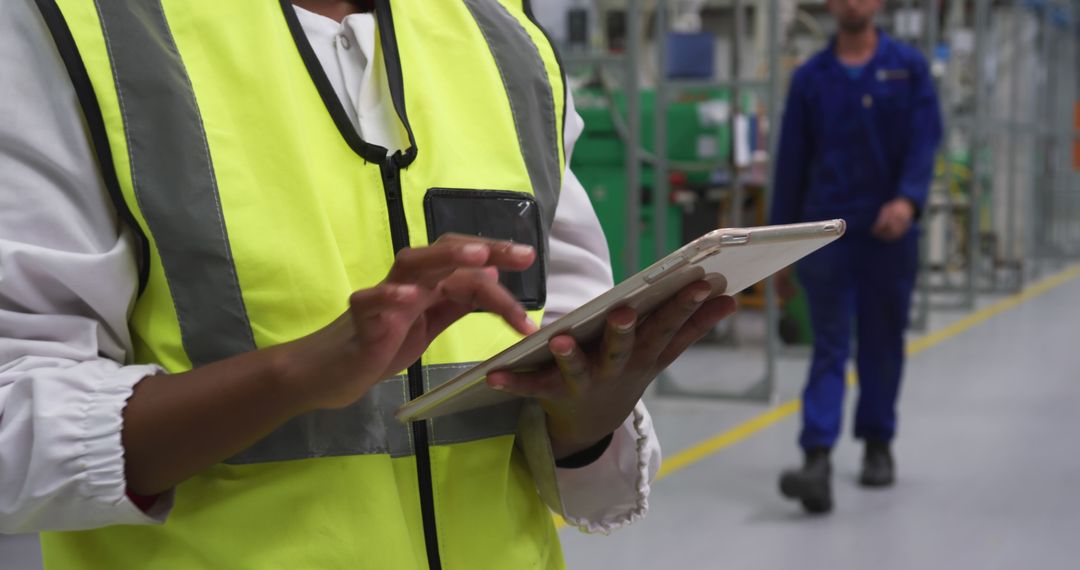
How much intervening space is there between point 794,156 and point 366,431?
3.49 m

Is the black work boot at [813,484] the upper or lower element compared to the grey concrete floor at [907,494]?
upper

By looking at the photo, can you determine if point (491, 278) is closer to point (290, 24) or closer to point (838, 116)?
point (290, 24)

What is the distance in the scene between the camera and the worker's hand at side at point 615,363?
858 mm

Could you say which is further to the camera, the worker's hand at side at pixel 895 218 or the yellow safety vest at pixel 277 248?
the worker's hand at side at pixel 895 218

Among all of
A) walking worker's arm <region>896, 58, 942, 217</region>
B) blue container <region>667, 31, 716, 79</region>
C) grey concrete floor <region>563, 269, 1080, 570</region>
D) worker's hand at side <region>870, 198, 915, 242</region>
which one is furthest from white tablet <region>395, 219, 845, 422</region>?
blue container <region>667, 31, 716, 79</region>

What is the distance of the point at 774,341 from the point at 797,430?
73 centimetres

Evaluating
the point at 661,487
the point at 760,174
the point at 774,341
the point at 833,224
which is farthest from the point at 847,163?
the point at 760,174

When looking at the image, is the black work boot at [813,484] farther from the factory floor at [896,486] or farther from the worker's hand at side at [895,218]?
the worker's hand at side at [895,218]

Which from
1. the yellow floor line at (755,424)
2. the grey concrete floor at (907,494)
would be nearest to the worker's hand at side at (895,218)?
the grey concrete floor at (907,494)

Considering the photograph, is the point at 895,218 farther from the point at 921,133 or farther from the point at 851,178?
the point at 921,133

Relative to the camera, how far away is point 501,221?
3.25ft

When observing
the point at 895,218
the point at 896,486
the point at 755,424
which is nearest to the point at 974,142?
the point at 755,424

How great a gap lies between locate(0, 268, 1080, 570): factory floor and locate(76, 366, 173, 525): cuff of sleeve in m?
2.79

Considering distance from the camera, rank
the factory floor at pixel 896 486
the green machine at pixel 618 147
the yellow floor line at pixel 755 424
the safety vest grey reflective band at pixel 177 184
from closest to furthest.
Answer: the safety vest grey reflective band at pixel 177 184, the factory floor at pixel 896 486, the yellow floor line at pixel 755 424, the green machine at pixel 618 147
